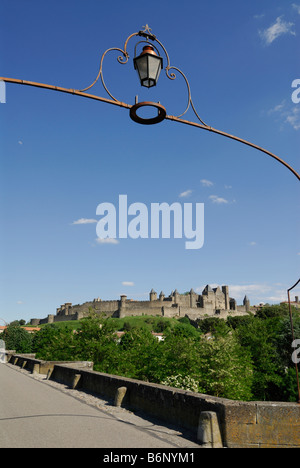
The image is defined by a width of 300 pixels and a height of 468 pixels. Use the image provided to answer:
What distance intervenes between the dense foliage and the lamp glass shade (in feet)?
48.5

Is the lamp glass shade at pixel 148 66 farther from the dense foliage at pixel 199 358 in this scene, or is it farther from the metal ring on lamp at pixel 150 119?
the dense foliage at pixel 199 358

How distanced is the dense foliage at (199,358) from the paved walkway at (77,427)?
26.8 feet

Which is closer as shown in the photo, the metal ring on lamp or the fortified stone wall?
the metal ring on lamp

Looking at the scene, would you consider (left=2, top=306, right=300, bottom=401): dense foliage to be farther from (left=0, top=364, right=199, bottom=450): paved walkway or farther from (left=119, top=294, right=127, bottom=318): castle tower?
(left=119, top=294, right=127, bottom=318): castle tower

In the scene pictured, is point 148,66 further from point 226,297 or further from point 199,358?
point 226,297

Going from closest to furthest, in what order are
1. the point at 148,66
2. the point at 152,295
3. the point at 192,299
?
the point at 148,66
the point at 192,299
the point at 152,295

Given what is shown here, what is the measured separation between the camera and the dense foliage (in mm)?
26641

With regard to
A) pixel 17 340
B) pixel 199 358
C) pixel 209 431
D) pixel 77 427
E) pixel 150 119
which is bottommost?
pixel 17 340

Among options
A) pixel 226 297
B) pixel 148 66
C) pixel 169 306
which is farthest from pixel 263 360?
pixel 226 297

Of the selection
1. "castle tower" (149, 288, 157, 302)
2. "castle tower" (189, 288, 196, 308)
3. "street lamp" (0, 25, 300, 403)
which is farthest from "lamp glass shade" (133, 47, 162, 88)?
"castle tower" (149, 288, 157, 302)

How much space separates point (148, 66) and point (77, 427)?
6956mm

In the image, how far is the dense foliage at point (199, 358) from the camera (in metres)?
26.6

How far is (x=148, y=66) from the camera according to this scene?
216 inches

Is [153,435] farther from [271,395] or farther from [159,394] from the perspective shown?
[271,395]
